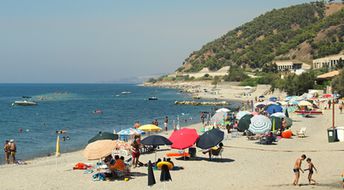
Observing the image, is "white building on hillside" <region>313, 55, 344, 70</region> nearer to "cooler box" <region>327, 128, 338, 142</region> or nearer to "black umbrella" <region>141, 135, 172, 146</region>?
"cooler box" <region>327, 128, 338, 142</region>

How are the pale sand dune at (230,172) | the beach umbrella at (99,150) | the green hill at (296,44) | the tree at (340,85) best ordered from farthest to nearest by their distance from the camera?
the green hill at (296,44) → the tree at (340,85) → the beach umbrella at (99,150) → the pale sand dune at (230,172)

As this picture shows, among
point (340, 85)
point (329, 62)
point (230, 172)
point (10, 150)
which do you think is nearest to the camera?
point (230, 172)

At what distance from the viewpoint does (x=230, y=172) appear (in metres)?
19.0

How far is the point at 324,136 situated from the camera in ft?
96.6

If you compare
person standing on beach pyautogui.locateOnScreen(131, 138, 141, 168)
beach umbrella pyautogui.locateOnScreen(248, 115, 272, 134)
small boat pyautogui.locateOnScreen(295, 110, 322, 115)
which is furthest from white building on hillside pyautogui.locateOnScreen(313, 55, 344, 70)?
person standing on beach pyautogui.locateOnScreen(131, 138, 141, 168)

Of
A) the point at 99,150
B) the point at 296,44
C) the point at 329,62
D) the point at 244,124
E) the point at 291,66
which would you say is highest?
the point at 296,44

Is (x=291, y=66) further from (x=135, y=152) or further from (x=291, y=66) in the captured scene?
(x=135, y=152)

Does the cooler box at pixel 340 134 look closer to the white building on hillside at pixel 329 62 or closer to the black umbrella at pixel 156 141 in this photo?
the black umbrella at pixel 156 141

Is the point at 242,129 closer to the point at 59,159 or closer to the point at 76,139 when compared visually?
the point at 59,159

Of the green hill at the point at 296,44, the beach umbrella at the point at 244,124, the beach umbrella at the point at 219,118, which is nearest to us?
the beach umbrella at the point at 244,124

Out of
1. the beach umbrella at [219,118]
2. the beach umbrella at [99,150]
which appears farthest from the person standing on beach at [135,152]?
the beach umbrella at [219,118]

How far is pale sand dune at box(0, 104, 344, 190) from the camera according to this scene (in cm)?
1677

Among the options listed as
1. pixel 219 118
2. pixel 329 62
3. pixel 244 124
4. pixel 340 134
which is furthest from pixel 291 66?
pixel 340 134

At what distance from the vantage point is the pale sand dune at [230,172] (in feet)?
55.0
